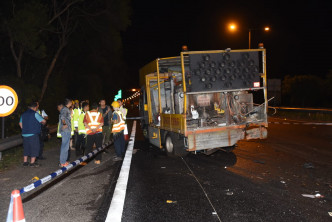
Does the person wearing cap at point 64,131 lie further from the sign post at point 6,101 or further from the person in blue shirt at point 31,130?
the sign post at point 6,101

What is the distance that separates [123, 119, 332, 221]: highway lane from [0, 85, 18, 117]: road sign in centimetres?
360

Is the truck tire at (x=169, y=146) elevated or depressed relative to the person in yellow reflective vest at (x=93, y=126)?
depressed

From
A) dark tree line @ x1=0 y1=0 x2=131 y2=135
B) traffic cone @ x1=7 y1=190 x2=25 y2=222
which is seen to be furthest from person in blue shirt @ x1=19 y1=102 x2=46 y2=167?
dark tree line @ x1=0 y1=0 x2=131 y2=135

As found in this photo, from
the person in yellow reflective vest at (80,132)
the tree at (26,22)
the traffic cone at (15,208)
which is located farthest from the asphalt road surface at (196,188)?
the tree at (26,22)

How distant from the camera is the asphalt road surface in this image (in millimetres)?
4711

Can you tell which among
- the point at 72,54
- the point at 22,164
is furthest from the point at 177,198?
the point at 72,54

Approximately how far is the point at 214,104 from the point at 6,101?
19.9ft

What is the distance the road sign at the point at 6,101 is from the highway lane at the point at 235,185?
360 cm

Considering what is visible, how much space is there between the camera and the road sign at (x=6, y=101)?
8.31m

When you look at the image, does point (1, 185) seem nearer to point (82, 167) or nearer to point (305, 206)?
point (82, 167)

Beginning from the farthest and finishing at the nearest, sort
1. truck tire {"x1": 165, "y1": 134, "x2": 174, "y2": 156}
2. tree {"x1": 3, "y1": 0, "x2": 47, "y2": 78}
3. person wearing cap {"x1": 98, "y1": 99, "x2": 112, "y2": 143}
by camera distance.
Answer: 1. tree {"x1": 3, "y1": 0, "x2": 47, "y2": 78}
2. person wearing cap {"x1": 98, "y1": 99, "x2": 112, "y2": 143}
3. truck tire {"x1": 165, "y1": 134, "x2": 174, "y2": 156}

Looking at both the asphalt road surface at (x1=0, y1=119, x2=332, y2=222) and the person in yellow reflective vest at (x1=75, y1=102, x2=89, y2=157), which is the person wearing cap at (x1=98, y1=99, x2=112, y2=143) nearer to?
the person in yellow reflective vest at (x1=75, y1=102, x2=89, y2=157)

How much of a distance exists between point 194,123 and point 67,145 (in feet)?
11.7

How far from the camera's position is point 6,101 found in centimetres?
837
